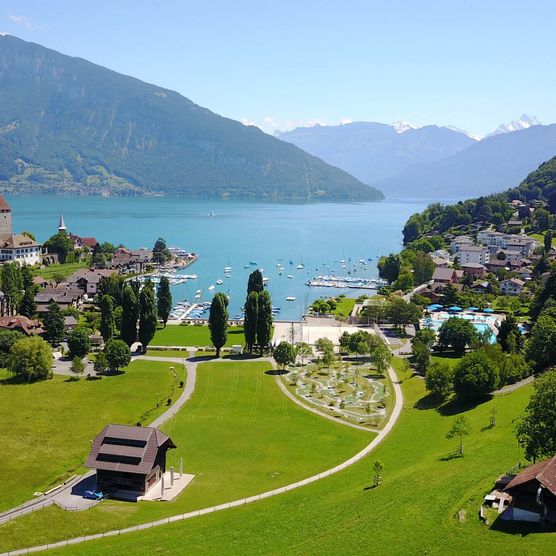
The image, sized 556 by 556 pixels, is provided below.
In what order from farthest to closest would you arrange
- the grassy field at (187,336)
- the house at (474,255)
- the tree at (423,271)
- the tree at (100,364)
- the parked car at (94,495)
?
1. the house at (474,255)
2. the tree at (423,271)
3. the grassy field at (187,336)
4. the tree at (100,364)
5. the parked car at (94,495)

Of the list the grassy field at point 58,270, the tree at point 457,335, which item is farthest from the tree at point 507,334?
the grassy field at point 58,270

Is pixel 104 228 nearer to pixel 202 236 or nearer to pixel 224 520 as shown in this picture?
Result: pixel 202 236

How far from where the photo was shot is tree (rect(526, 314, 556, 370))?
136 ft

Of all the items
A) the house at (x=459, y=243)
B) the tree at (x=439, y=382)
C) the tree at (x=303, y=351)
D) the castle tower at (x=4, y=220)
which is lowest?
the tree at (x=303, y=351)

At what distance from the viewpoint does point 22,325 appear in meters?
54.4

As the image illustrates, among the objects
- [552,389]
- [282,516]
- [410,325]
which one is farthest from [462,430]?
[410,325]

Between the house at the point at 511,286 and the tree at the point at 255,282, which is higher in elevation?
the tree at the point at 255,282

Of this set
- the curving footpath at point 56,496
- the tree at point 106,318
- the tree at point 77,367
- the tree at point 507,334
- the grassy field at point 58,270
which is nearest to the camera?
the curving footpath at point 56,496

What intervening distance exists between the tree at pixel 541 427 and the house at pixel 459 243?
81.9 meters

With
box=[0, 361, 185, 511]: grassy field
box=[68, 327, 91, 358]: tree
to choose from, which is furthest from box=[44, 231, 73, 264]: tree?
box=[0, 361, 185, 511]: grassy field

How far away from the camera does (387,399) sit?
136 ft

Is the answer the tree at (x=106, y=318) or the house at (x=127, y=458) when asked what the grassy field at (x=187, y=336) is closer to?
the tree at (x=106, y=318)

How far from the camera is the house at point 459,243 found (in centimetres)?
10596

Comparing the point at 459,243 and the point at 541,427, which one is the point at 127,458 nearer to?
the point at 541,427
